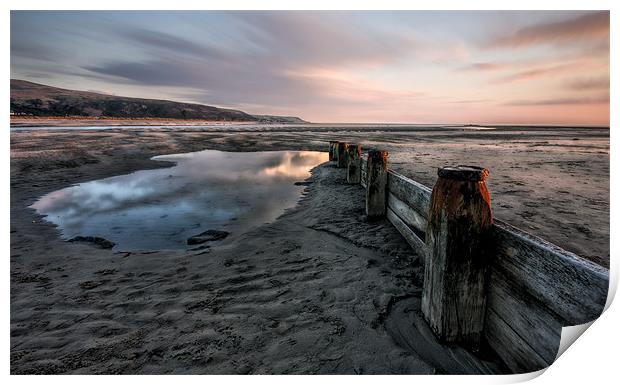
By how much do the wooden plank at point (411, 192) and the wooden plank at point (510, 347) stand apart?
1.50 m

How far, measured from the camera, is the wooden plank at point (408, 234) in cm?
388

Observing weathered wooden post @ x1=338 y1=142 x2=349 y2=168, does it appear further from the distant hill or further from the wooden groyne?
the distant hill

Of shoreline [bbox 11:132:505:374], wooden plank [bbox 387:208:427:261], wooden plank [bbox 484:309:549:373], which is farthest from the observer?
wooden plank [bbox 387:208:427:261]

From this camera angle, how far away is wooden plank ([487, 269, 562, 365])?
1.82 m

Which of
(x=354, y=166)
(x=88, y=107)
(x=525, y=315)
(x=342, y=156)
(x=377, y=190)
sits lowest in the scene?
(x=525, y=315)

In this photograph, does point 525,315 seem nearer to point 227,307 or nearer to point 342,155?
point 227,307

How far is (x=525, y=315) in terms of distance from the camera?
1982mm

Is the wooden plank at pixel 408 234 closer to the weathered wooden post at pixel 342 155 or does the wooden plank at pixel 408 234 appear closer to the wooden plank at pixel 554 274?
the wooden plank at pixel 554 274

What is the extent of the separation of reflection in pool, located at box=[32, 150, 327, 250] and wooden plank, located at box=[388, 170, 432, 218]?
2733 mm

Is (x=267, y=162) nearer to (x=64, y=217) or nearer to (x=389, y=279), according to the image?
(x=64, y=217)

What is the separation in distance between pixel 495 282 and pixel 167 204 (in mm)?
7277

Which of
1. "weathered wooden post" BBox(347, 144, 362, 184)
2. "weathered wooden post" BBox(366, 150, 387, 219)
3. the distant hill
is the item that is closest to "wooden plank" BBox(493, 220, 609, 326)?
"weathered wooden post" BBox(366, 150, 387, 219)

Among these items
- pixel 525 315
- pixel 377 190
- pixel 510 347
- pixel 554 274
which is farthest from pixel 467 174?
pixel 377 190
